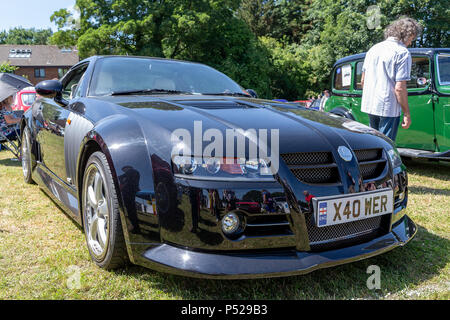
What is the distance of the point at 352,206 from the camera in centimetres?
192

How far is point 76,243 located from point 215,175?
145 centimetres

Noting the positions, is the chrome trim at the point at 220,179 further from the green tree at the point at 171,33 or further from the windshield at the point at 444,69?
the green tree at the point at 171,33

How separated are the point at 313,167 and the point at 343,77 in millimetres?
5311

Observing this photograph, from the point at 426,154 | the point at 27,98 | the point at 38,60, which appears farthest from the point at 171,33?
the point at 38,60

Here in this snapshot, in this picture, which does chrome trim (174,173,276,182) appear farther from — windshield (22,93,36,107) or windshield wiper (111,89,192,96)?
windshield (22,93,36,107)

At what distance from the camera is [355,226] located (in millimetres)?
2012

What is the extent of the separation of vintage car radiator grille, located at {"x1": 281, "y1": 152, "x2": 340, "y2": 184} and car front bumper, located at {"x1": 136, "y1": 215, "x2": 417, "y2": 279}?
0.36 m

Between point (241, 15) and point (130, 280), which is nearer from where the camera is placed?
point (130, 280)

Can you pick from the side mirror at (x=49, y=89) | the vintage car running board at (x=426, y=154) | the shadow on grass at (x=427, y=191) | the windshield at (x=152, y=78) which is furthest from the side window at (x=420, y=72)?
the side mirror at (x=49, y=89)

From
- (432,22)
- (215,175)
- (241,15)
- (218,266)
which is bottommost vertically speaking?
(218,266)

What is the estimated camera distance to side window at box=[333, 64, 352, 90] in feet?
21.4

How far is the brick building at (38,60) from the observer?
5347 centimetres
